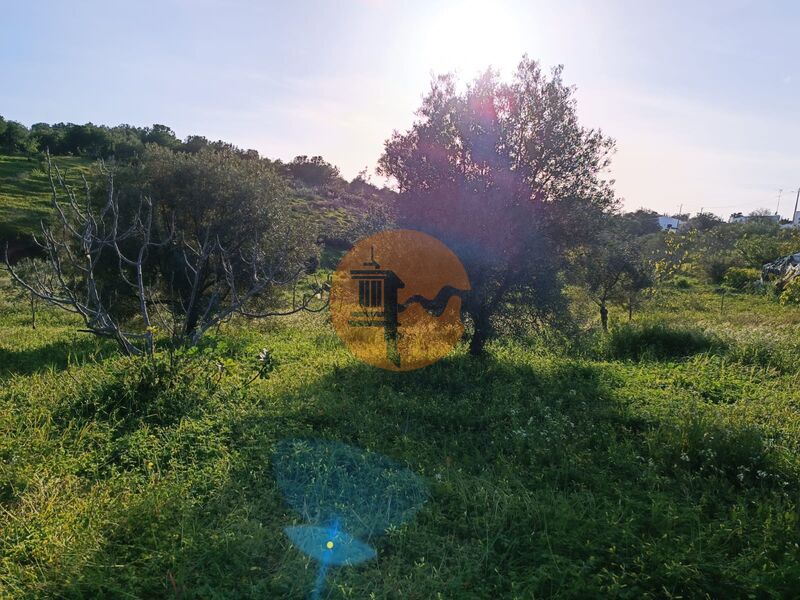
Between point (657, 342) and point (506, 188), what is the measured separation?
520cm

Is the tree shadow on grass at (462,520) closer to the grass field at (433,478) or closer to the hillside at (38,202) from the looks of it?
the grass field at (433,478)

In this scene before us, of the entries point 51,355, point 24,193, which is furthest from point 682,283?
point 24,193

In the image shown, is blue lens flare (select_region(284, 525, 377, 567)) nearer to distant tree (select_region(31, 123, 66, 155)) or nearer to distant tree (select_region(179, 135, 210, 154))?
distant tree (select_region(179, 135, 210, 154))

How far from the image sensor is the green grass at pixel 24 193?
28353 millimetres

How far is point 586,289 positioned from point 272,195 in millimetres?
12566

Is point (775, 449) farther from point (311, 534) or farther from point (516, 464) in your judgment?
Answer: point (311, 534)

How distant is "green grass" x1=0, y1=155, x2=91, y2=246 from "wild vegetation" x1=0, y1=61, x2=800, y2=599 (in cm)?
1973

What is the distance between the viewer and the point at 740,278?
27.8m

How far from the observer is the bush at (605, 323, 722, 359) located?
33.0 ft

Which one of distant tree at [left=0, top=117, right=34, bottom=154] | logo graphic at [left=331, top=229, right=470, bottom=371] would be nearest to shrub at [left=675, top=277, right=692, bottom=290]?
logo graphic at [left=331, top=229, right=470, bottom=371]

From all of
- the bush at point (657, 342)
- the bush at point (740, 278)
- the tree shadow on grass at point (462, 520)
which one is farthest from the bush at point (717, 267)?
the tree shadow on grass at point (462, 520)

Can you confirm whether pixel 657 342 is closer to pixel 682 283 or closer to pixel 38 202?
pixel 682 283

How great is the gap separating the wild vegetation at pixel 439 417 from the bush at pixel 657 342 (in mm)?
55

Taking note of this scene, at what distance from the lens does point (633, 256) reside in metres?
18.2
